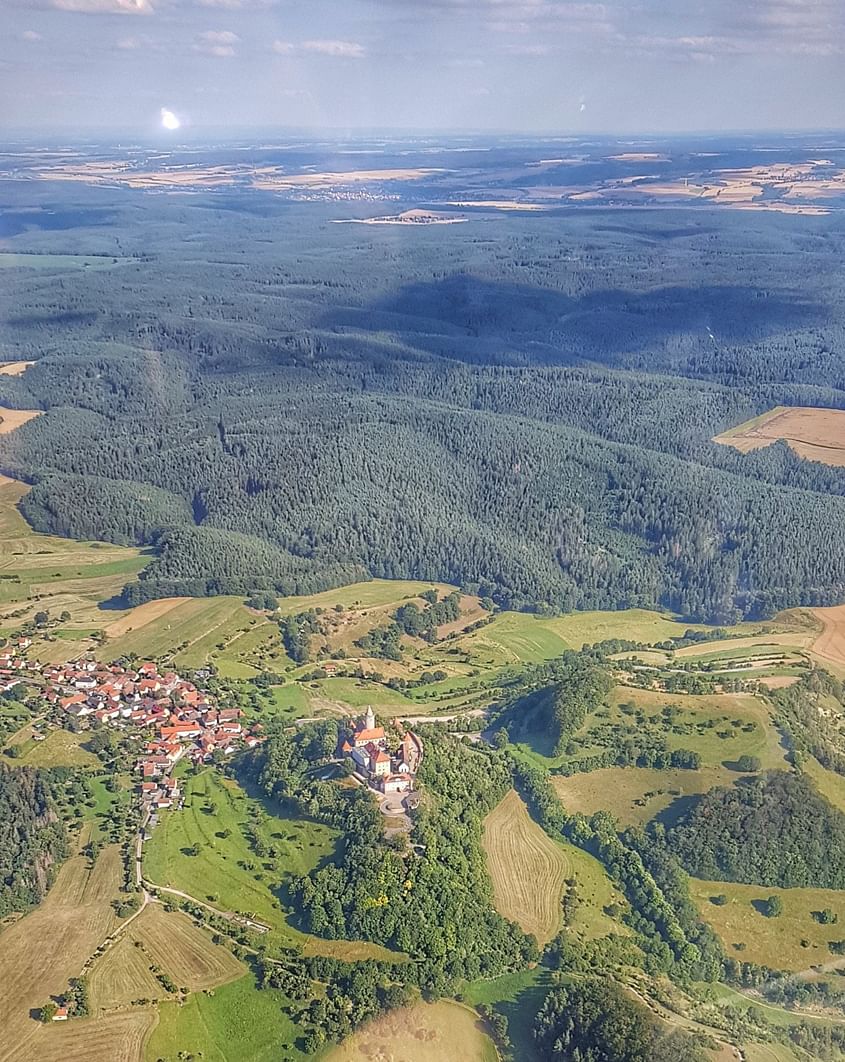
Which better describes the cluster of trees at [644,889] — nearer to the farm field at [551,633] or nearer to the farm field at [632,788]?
the farm field at [632,788]

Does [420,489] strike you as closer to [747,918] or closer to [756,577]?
[756,577]

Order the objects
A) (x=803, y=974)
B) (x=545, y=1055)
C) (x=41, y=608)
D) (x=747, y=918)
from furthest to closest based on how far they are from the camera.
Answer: (x=41, y=608) → (x=747, y=918) → (x=803, y=974) → (x=545, y=1055)

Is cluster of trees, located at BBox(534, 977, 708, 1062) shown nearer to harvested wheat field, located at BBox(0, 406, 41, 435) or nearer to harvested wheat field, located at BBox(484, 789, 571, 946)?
harvested wheat field, located at BBox(484, 789, 571, 946)

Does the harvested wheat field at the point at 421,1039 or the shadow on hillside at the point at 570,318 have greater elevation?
the shadow on hillside at the point at 570,318

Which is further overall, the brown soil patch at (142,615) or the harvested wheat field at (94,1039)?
the brown soil patch at (142,615)

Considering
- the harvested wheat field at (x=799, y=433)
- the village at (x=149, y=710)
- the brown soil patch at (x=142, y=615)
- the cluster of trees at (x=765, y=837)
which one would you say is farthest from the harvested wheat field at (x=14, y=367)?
the cluster of trees at (x=765, y=837)

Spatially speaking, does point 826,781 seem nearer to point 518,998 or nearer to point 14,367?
point 518,998

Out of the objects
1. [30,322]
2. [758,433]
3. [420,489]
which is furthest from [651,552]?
[30,322]

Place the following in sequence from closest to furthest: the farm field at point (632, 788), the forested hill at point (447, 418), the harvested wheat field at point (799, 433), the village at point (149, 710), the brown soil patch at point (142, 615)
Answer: the farm field at point (632, 788)
the village at point (149, 710)
the brown soil patch at point (142, 615)
the forested hill at point (447, 418)
the harvested wheat field at point (799, 433)
